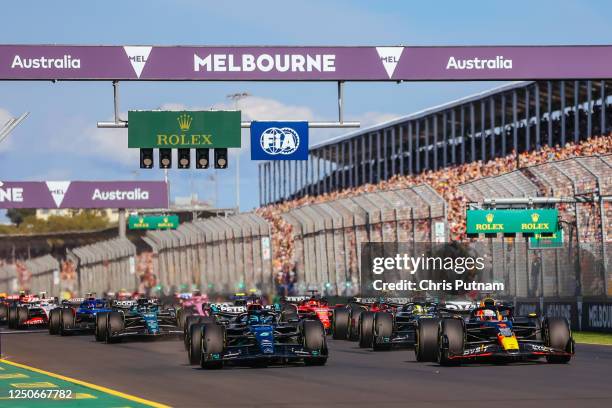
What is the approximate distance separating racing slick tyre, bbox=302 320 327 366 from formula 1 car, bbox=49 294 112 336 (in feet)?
49.7

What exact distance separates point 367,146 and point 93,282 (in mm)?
23894

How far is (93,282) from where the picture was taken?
84.9m

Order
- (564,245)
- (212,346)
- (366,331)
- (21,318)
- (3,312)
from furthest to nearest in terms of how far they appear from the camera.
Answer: (3,312)
(21,318)
(564,245)
(366,331)
(212,346)

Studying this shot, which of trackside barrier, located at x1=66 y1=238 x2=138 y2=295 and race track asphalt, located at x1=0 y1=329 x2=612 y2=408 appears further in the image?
trackside barrier, located at x1=66 y1=238 x2=138 y2=295

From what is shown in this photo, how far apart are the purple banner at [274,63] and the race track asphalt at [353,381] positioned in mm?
6652

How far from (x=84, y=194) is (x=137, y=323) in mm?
40450

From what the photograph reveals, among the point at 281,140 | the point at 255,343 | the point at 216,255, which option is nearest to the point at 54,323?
the point at 281,140

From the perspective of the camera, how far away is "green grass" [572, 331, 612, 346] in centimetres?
2824

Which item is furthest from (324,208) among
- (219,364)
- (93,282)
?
(93,282)

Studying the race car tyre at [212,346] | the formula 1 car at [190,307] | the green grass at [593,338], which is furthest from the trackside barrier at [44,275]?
the race car tyre at [212,346]

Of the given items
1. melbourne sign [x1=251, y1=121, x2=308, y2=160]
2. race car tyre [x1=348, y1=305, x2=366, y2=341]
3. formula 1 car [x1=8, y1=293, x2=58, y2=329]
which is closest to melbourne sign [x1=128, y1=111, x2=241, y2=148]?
melbourne sign [x1=251, y1=121, x2=308, y2=160]

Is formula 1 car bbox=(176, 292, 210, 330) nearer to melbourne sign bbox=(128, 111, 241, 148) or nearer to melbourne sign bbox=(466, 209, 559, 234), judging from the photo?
melbourne sign bbox=(128, 111, 241, 148)

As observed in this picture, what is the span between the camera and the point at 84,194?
69812 mm

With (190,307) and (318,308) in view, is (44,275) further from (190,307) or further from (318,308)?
(318,308)
